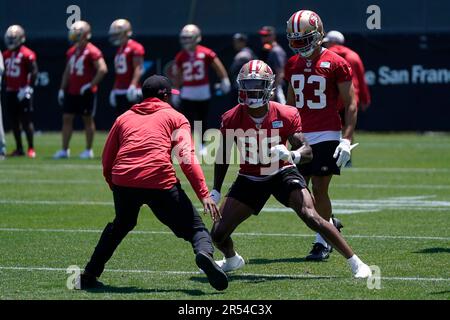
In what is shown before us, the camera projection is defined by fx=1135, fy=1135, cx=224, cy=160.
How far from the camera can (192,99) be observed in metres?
19.7

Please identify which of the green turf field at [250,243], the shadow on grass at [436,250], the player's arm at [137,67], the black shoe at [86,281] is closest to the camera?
the green turf field at [250,243]

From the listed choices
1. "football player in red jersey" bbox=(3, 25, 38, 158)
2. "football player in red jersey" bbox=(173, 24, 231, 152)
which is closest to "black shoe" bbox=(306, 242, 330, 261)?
"football player in red jersey" bbox=(173, 24, 231, 152)

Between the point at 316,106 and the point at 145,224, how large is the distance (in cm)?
295

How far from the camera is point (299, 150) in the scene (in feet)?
26.9

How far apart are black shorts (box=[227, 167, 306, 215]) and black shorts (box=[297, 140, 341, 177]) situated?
98cm

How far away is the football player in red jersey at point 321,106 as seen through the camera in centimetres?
937

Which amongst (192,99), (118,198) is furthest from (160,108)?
(192,99)

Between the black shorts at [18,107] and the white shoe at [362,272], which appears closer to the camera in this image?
the white shoe at [362,272]

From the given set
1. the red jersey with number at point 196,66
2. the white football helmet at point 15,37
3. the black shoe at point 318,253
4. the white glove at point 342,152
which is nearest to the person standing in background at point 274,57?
the red jersey with number at point 196,66

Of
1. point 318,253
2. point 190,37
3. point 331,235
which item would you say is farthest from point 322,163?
point 190,37

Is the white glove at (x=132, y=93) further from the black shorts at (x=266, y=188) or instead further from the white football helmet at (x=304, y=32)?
the black shorts at (x=266, y=188)

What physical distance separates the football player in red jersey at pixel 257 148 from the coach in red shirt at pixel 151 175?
0.51 metres

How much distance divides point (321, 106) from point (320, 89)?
0.15 metres

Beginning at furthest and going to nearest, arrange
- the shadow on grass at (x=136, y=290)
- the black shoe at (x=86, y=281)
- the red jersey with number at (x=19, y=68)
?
the red jersey with number at (x=19, y=68)
the black shoe at (x=86, y=281)
the shadow on grass at (x=136, y=290)
